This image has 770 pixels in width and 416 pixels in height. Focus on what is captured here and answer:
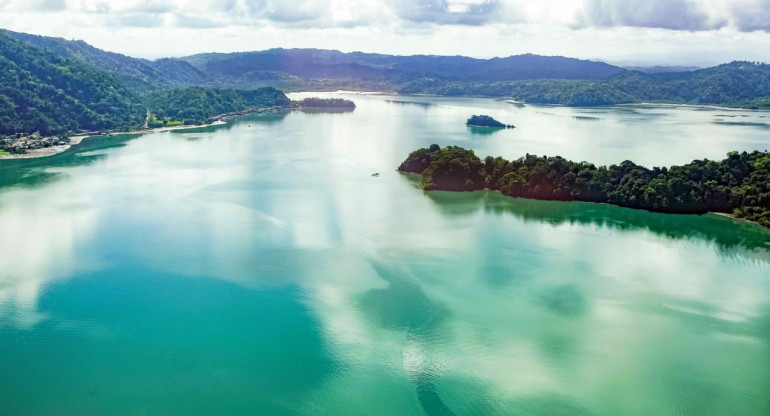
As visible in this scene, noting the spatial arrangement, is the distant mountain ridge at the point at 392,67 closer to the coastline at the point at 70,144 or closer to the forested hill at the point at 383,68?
the forested hill at the point at 383,68

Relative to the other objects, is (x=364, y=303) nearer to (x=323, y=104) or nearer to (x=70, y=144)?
(x=70, y=144)

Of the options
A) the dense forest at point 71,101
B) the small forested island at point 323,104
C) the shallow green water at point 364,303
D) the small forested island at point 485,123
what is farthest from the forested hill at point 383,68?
the shallow green water at point 364,303

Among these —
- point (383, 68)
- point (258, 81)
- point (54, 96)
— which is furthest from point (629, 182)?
point (383, 68)

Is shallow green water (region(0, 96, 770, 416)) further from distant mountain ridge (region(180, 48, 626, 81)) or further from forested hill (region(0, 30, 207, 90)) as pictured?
distant mountain ridge (region(180, 48, 626, 81))

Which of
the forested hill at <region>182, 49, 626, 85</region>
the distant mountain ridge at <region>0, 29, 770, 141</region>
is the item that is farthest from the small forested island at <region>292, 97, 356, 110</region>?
the forested hill at <region>182, 49, 626, 85</region>

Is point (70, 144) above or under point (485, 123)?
under

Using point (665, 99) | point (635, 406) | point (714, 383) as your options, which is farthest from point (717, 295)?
point (665, 99)
